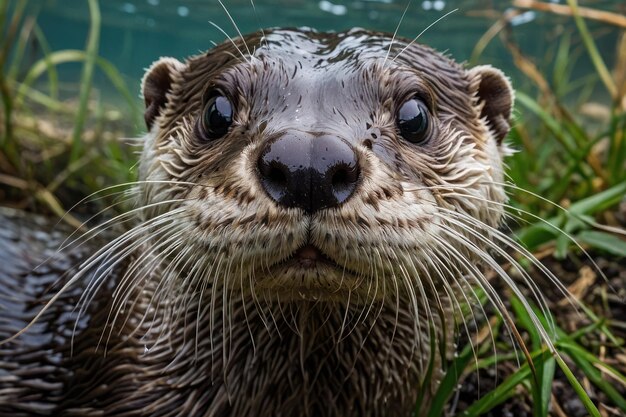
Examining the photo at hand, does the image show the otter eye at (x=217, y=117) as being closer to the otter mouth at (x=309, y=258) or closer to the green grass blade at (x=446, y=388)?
the otter mouth at (x=309, y=258)

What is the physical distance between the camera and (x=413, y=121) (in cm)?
180

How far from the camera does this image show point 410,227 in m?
1.49

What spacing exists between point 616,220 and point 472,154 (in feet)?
4.91

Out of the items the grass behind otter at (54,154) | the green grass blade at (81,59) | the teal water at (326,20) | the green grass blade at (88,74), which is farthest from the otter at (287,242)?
the teal water at (326,20)

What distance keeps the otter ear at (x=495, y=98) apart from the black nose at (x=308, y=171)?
0.87 metres

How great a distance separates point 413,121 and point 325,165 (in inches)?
20.8

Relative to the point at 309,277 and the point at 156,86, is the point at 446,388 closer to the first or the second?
the point at 309,277

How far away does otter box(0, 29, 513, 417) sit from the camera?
141cm

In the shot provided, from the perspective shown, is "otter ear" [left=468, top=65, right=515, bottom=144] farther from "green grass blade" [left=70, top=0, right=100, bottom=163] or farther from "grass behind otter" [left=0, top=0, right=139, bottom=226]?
"green grass blade" [left=70, top=0, right=100, bottom=163]

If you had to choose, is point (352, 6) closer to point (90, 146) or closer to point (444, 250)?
point (90, 146)

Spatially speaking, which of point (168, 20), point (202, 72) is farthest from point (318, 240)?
point (168, 20)

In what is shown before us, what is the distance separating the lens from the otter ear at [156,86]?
7.09 ft

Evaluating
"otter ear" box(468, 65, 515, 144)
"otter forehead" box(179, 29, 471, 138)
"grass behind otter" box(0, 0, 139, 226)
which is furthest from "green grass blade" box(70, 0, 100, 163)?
"otter ear" box(468, 65, 515, 144)

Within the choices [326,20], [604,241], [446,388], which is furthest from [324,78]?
[326,20]
